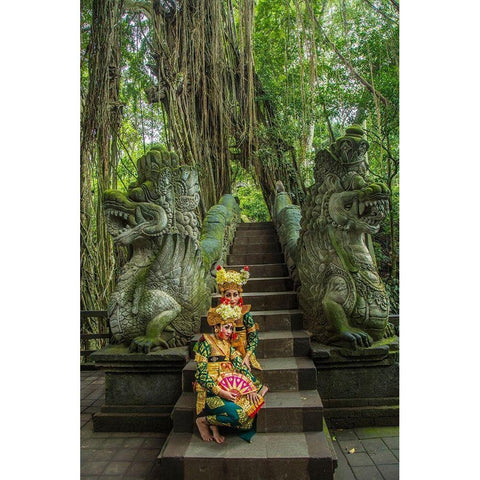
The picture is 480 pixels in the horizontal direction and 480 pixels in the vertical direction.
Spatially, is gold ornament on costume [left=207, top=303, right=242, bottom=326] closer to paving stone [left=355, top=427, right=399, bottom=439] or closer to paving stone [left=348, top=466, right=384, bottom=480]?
paving stone [left=348, top=466, right=384, bottom=480]

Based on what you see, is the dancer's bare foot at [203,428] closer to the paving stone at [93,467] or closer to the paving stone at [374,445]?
the paving stone at [93,467]

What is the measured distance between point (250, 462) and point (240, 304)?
912 millimetres

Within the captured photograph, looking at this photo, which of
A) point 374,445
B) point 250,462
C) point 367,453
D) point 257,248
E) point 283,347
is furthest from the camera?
point 257,248

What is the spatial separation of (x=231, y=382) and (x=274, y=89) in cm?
726

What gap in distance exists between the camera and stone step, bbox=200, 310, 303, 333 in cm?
327

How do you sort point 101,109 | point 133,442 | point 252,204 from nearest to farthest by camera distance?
point 133,442 < point 101,109 < point 252,204

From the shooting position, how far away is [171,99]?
535 cm

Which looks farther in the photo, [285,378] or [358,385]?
[358,385]

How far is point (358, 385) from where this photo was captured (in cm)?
291

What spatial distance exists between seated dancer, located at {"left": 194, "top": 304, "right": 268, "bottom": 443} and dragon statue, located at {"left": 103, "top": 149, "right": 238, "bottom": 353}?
840mm

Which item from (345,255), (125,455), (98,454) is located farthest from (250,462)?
(345,255)

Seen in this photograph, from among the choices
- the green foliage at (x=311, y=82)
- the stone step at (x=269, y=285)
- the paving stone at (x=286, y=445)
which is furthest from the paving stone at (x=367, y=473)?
the green foliage at (x=311, y=82)

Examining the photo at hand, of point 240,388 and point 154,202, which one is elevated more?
point 154,202

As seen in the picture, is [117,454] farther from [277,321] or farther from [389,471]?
[389,471]
